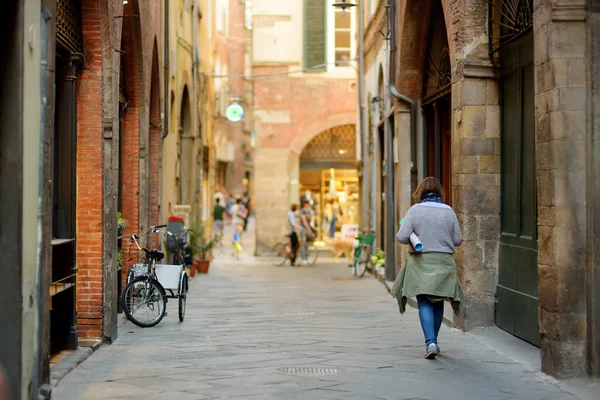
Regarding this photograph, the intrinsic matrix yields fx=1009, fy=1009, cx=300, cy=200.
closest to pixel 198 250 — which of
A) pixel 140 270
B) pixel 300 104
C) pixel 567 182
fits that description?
pixel 300 104

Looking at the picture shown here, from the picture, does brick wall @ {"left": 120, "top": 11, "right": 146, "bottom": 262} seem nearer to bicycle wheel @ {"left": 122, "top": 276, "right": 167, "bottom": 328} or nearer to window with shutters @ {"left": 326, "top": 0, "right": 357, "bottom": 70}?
bicycle wheel @ {"left": 122, "top": 276, "right": 167, "bottom": 328}

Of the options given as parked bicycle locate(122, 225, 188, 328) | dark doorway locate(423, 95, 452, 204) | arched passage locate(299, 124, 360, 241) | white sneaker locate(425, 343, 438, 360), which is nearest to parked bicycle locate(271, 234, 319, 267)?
arched passage locate(299, 124, 360, 241)

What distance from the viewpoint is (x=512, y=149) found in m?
10.4

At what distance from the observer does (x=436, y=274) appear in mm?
8805

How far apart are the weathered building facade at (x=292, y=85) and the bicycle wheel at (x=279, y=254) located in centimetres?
61

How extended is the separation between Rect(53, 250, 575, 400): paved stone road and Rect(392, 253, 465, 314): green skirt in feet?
1.82

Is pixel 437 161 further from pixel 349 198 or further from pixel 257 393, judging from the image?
pixel 349 198

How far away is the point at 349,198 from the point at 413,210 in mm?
20622

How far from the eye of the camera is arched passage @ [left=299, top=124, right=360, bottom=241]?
2898cm

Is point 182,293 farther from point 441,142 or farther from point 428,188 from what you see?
point 441,142

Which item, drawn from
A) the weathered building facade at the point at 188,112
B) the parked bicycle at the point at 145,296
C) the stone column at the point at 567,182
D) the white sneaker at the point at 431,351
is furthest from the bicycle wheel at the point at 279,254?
the stone column at the point at 567,182

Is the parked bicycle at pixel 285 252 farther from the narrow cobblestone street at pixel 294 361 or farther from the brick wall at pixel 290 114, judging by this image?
the narrow cobblestone street at pixel 294 361

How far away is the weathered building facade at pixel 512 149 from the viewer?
24.8ft

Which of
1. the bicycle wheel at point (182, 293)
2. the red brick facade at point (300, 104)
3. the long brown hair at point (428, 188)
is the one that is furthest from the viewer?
the red brick facade at point (300, 104)
